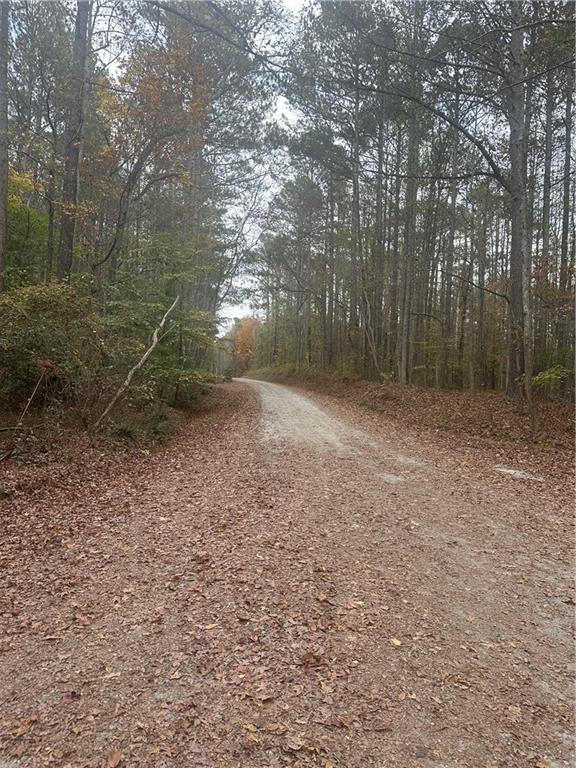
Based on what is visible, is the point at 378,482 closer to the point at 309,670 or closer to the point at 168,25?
the point at 309,670

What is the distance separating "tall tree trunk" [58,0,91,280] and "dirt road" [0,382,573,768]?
6.40 metres

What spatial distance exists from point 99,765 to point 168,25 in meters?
12.0

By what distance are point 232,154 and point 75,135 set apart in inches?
327

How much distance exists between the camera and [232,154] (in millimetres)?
16344

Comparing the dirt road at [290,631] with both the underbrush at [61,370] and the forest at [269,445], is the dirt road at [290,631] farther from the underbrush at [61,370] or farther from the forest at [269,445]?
the underbrush at [61,370]

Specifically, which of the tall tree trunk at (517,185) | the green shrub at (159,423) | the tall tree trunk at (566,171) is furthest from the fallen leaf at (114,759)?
Result: the tall tree trunk at (566,171)

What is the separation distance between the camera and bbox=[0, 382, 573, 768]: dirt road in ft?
6.78

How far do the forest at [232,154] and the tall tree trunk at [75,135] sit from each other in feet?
0.17

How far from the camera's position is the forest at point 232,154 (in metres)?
7.84

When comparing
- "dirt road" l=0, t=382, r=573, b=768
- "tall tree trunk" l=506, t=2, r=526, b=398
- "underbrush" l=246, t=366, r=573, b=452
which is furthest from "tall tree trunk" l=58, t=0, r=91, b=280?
"underbrush" l=246, t=366, r=573, b=452

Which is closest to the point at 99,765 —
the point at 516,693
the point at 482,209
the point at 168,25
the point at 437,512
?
the point at 516,693

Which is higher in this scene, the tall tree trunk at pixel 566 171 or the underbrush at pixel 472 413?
the tall tree trunk at pixel 566 171

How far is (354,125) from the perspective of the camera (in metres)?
15.6

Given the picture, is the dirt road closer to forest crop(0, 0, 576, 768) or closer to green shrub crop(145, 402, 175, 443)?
forest crop(0, 0, 576, 768)
